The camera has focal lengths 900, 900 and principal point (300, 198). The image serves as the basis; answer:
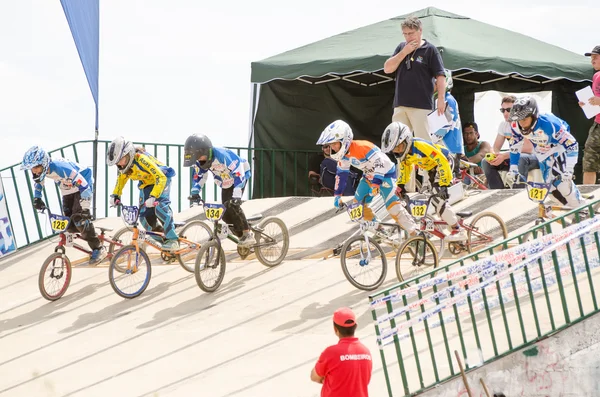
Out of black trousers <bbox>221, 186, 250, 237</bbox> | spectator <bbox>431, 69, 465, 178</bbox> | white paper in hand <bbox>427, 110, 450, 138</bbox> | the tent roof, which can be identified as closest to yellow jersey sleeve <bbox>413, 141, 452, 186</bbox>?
white paper in hand <bbox>427, 110, 450, 138</bbox>

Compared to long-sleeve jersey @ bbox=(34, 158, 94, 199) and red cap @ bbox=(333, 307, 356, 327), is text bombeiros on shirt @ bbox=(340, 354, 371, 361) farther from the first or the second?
long-sleeve jersey @ bbox=(34, 158, 94, 199)

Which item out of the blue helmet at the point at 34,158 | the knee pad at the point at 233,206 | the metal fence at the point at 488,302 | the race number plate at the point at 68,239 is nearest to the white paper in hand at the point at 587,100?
the metal fence at the point at 488,302

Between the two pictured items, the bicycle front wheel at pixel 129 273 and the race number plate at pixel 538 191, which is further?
the bicycle front wheel at pixel 129 273

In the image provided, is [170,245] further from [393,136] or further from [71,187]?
[393,136]

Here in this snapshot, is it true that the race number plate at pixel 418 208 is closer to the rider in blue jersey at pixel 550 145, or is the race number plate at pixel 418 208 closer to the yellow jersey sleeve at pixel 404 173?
the yellow jersey sleeve at pixel 404 173

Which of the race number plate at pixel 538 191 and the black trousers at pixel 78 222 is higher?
the black trousers at pixel 78 222

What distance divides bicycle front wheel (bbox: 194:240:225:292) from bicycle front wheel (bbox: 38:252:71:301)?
6.86 ft

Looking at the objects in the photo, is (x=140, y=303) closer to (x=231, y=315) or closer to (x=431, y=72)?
(x=231, y=315)

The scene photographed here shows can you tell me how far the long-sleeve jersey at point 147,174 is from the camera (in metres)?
12.6

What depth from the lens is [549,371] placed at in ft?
26.7

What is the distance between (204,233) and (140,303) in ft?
6.26

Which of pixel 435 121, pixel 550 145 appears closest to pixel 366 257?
pixel 550 145

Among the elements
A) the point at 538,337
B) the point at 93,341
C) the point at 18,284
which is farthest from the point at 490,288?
the point at 18,284

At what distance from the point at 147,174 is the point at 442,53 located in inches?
253
